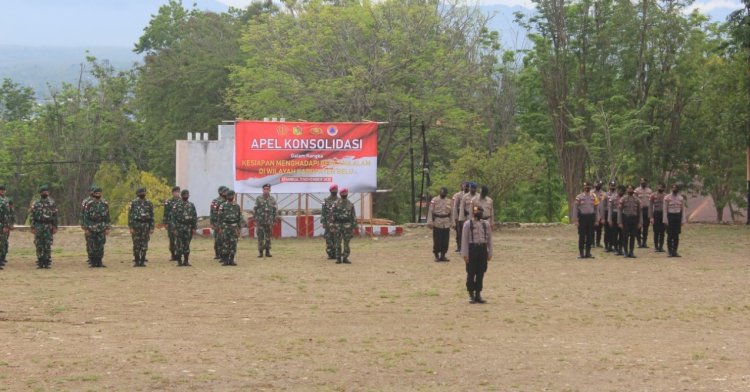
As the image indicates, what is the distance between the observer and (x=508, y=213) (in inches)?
2072

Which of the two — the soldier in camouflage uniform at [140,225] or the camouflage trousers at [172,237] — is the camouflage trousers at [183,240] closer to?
the camouflage trousers at [172,237]

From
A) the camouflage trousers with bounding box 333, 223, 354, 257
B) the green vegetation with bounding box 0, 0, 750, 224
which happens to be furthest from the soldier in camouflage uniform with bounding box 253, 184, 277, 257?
the green vegetation with bounding box 0, 0, 750, 224

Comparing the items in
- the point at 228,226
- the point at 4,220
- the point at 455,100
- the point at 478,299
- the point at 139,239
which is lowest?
the point at 478,299

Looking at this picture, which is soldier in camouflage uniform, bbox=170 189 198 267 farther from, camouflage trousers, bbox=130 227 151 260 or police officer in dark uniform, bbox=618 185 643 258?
police officer in dark uniform, bbox=618 185 643 258

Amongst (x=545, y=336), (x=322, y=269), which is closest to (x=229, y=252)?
(x=322, y=269)

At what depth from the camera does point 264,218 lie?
25938 mm

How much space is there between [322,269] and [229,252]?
2.16m

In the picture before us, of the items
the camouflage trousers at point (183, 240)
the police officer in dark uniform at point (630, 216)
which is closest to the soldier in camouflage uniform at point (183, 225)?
the camouflage trousers at point (183, 240)

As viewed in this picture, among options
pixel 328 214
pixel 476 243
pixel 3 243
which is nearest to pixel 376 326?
pixel 476 243

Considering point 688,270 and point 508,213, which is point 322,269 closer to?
point 688,270

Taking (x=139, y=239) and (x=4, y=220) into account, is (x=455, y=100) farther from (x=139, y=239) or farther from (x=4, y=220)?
(x=4, y=220)

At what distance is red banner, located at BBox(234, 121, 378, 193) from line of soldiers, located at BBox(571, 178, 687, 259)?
9.17 m

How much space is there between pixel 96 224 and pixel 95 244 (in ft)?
1.43

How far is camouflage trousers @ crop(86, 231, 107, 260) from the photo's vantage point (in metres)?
23.2
